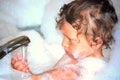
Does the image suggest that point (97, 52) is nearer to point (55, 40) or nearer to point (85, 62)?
point (85, 62)

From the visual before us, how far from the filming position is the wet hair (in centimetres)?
84

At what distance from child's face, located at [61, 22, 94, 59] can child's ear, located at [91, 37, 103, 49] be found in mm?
12

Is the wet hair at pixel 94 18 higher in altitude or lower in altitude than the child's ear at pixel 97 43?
higher

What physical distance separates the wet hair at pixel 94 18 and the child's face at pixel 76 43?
0.06ft

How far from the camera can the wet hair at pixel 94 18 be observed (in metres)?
0.84

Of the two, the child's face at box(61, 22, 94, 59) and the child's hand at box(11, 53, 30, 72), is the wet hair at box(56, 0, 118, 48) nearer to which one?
the child's face at box(61, 22, 94, 59)

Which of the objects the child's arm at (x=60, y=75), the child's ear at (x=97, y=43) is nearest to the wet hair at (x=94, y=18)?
the child's ear at (x=97, y=43)

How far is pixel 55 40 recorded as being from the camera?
113 cm

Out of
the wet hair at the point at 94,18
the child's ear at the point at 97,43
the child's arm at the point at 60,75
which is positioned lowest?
the child's arm at the point at 60,75

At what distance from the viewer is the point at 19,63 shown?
899 millimetres

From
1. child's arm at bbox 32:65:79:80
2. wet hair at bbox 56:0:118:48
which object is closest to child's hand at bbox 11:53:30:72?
child's arm at bbox 32:65:79:80

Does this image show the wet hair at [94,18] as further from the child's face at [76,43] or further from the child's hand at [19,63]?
the child's hand at [19,63]

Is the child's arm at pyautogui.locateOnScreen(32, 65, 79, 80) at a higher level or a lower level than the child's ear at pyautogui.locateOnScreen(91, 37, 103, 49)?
lower

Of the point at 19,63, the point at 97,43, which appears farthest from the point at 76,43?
the point at 19,63
